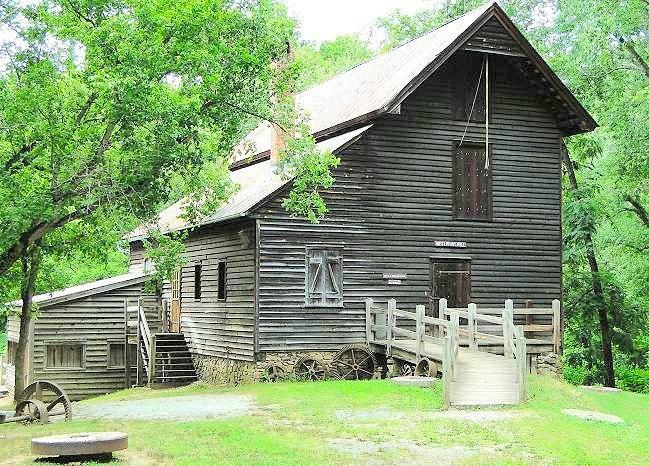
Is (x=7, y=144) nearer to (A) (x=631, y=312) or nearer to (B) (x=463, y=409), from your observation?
(B) (x=463, y=409)

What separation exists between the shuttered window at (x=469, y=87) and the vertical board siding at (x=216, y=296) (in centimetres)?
690

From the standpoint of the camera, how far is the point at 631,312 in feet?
118

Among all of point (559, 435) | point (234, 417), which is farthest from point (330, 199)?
point (559, 435)

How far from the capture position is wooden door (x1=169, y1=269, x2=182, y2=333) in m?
31.2

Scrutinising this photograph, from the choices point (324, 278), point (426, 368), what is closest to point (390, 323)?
point (324, 278)

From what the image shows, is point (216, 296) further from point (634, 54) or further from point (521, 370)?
point (634, 54)

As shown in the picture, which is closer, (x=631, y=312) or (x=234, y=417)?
(x=234, y=417)

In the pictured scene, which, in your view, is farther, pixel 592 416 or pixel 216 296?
pixel 216 296

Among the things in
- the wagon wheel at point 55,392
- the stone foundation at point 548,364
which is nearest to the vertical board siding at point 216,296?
the wagon wheel at point 55,392

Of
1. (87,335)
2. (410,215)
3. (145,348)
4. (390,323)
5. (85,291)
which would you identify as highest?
(410,215)

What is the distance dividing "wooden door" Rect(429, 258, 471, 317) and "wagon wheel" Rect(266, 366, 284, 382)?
4625mm

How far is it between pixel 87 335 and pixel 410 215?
1228 cm

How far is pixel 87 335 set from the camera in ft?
103

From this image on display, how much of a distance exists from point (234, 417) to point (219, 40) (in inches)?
285
